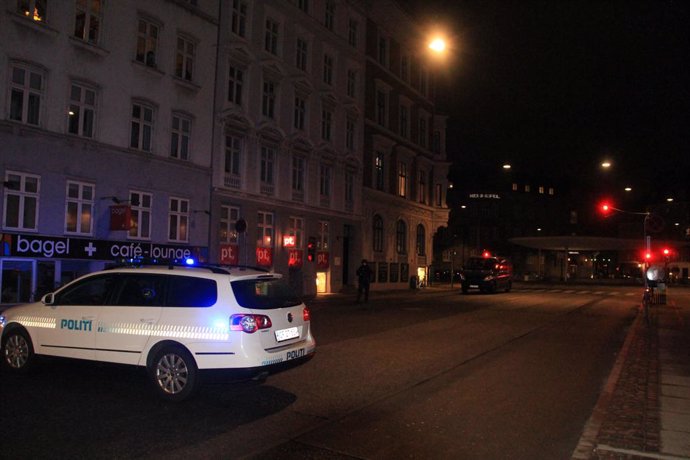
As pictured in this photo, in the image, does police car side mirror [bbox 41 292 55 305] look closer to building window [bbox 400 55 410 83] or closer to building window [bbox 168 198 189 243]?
building window [bbox 168 198 189 243]

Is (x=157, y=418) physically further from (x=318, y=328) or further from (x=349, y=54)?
(x=349, y=54)

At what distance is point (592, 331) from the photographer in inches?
645

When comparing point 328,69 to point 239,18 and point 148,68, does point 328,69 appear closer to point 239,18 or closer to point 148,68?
point 239,18

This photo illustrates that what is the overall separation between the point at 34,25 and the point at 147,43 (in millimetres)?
4731

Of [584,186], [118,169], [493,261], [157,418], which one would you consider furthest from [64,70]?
[584,186]

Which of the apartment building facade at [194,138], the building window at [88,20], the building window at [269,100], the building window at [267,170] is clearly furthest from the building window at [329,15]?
the building window at [88,20]

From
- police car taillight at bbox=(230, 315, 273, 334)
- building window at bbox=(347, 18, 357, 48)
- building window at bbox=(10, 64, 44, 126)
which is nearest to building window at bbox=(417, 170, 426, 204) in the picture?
building window at bbox=(347, 18, 357, 48)

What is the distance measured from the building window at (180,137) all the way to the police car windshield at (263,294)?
16.8 meters

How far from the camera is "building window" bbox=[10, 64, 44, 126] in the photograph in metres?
18.3

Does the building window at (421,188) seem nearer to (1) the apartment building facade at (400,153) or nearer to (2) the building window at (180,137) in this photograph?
(1) the apartment building facade at (400,153)

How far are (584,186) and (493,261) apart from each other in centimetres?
8054

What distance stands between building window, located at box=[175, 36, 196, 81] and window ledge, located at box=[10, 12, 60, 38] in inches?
212

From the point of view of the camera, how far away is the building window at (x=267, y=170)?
1121 inches

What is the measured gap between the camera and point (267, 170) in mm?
28891
